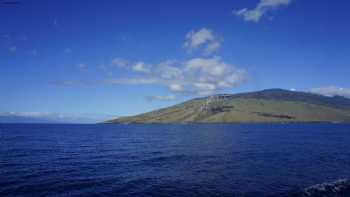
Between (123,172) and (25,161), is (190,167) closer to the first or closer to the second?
(123,172)

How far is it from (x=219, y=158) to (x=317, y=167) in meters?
20.1

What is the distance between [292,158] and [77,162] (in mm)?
45597

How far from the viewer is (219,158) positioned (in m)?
69.2

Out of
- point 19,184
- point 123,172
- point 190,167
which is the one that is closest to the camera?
point 19,184

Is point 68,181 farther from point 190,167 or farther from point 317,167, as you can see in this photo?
point 317,167

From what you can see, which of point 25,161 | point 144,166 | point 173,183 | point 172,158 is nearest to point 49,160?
point 25,161

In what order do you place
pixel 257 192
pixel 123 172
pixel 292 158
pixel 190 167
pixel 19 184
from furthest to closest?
pixel 292 158, pixel 190 167, pixel 123 172, pixel 19 184, pixel 257 192

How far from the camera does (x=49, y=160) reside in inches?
2542

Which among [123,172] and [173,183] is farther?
[123,172]

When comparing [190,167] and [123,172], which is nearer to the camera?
[123,172]

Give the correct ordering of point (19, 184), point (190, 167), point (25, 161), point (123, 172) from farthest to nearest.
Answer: point (25, 161), point (190, 167), point (123, 172), point (19, 184)

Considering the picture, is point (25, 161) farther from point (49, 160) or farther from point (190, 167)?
point (190, 167)

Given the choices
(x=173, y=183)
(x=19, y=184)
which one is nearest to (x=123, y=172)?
(x=173, y=183)

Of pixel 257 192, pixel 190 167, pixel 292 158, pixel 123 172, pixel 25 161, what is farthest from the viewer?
pixel 292 158
